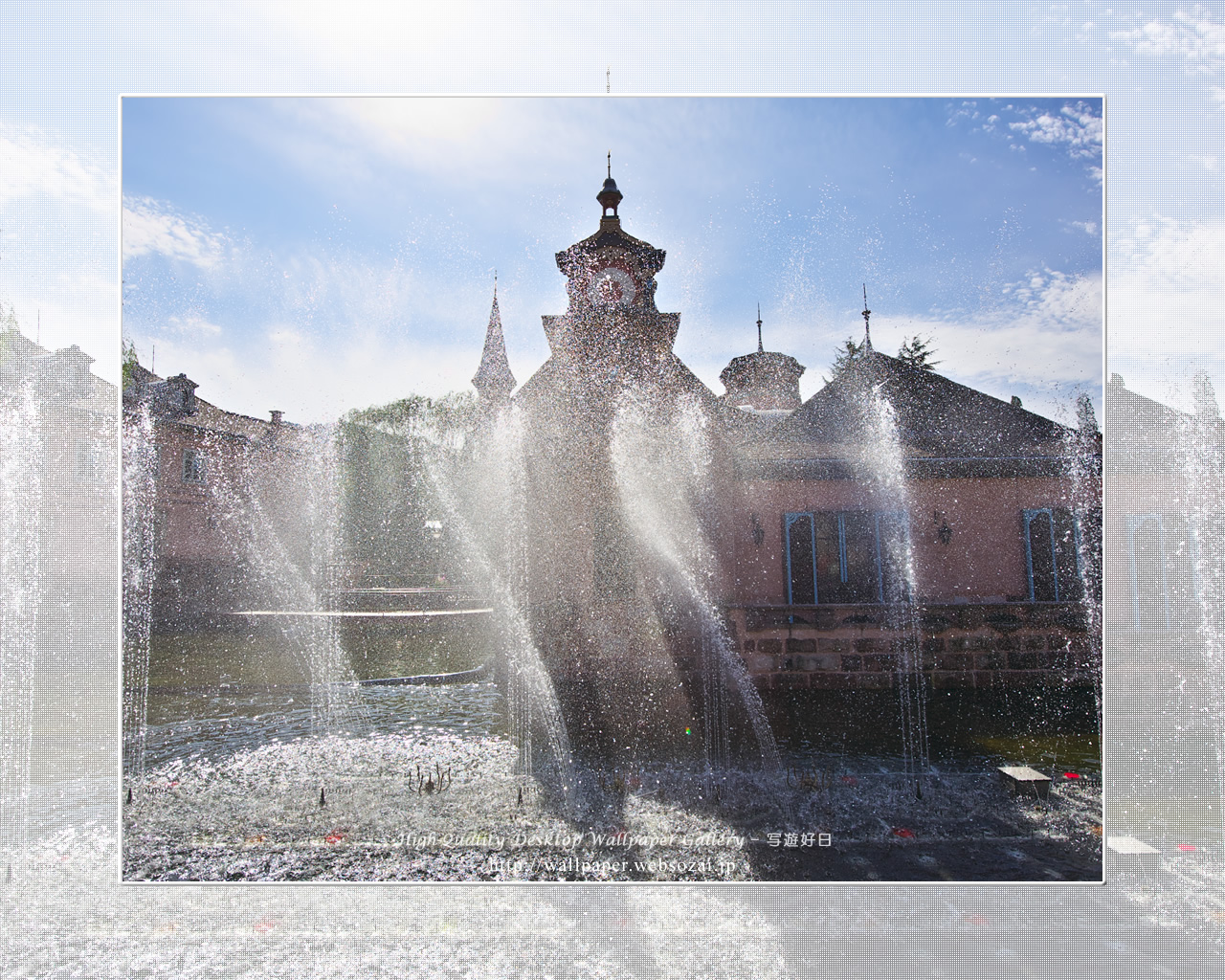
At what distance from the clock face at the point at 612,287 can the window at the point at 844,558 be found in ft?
12.3

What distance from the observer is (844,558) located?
9133mm

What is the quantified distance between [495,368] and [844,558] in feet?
17.5

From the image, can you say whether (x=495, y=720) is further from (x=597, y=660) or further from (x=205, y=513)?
(x=205, y=513)

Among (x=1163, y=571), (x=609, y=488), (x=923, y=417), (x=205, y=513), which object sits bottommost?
(x=1163, y=571)

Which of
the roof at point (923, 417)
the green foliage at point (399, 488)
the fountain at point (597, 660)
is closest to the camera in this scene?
the fountain at point (597, 660)

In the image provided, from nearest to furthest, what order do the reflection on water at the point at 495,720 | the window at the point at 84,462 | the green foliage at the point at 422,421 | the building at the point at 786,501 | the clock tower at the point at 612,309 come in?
the window at the point at 84,462
the reflection on water at the point at 495,720
the clock tower at the point at 612,309
the building at the point at 786,501
the green foliage at the point at 422,421

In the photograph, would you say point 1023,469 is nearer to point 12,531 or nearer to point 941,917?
point 941,917

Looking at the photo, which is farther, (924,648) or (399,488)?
(399,488)

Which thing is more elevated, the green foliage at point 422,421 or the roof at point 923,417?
the green foliage at point 422,421

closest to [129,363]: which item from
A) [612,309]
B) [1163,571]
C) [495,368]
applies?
[495,368]

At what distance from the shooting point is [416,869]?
4.25 m

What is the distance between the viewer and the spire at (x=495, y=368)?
19.6 ft

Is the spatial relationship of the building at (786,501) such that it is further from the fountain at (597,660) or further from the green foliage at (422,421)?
the green foliage at (422,421)

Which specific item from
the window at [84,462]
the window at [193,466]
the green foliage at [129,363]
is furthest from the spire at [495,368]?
the window at [193,466]
